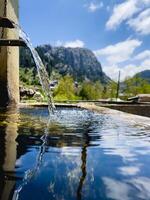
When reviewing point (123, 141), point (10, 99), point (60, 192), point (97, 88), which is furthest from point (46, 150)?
point (97, 88)

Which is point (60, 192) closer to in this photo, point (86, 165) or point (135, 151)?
point (86, 165)

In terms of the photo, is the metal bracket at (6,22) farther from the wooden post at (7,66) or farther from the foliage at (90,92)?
the foliage at (90,92)

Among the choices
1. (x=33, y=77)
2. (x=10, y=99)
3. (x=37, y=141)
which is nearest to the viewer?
(x=37, y=141)

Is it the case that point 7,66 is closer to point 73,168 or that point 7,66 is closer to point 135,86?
point 73,168

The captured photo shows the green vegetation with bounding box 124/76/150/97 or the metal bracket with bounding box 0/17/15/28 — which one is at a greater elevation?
the metal bracket with bounding box 0/17/15/28

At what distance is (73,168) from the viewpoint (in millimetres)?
2566

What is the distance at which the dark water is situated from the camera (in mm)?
1977

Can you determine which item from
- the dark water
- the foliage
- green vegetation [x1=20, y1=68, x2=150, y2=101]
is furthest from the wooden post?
the foliage

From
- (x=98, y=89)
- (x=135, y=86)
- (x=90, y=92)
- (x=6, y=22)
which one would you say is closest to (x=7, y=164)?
(x=6, y=22)

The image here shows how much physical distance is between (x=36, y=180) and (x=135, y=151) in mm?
1436

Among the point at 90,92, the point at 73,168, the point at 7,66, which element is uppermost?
the point at 7,66

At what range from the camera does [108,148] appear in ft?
11.5

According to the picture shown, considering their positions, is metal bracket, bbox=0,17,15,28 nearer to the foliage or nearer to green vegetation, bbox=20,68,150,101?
green vegetation, bbox=20,68,150,101

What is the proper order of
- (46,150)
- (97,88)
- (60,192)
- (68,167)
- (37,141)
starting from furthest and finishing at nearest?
(97,88), (37,141), (46,150), (68,167), (60,192)
